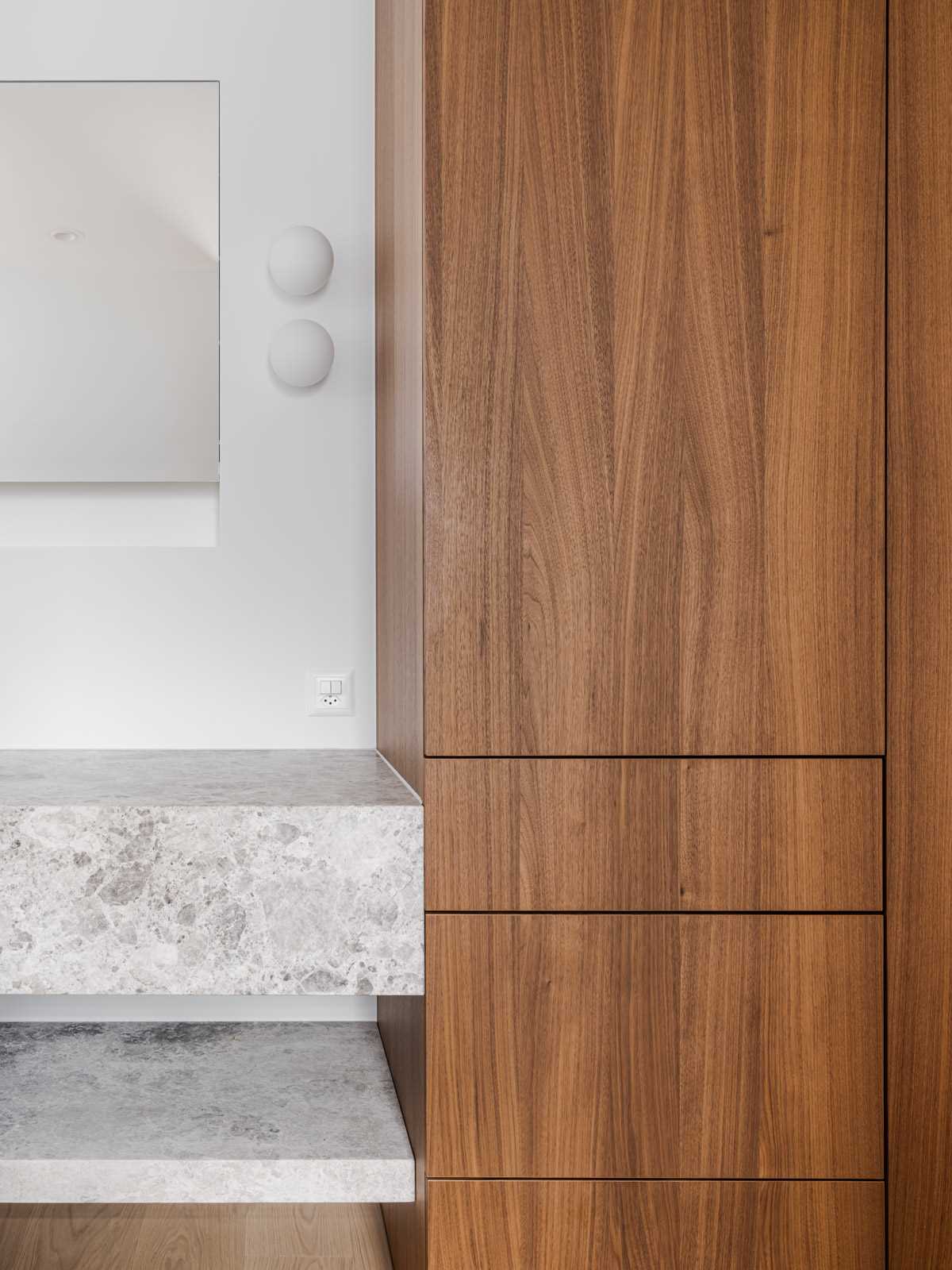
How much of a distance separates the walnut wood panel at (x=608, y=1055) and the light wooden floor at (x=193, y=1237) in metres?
0.67

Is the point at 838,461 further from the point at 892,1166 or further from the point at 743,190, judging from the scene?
the point at 892,1166

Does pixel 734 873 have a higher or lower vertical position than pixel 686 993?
higher

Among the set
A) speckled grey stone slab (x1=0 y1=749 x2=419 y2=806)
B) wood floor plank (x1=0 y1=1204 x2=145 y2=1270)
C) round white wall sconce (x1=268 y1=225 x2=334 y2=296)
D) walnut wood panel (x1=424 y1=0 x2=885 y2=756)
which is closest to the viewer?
walnut wood panel (x1=424 y1=0 x2=885 y2=756)

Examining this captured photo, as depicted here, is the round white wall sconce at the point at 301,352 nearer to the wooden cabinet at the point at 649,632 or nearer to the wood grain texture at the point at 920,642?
the wooden cabinet at the point at 649,632

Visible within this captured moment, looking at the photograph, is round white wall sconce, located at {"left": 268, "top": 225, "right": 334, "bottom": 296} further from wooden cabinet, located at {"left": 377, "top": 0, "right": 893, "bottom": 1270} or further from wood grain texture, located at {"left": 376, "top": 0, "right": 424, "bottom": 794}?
wooden cabinet, located at {"left": 377, "top": 0, "right": 893, "bottom": 1270}

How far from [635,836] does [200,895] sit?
53 cm

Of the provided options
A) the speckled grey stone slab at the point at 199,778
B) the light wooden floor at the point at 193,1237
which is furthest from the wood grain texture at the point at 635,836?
the light wooden floor at the point at 193,1237

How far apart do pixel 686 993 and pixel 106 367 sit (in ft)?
4.87

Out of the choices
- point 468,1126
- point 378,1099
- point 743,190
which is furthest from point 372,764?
point 743,190

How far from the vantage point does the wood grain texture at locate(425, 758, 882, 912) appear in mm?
1085

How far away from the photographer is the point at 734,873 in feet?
Result: 3.60

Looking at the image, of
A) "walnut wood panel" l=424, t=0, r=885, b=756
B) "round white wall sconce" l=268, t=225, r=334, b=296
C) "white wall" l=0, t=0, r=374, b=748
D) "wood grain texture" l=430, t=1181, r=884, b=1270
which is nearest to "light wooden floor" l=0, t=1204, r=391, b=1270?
"wood grain texture" l=430, t=1181, r=884, b=1270

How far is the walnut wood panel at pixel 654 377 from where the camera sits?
1.07 meters

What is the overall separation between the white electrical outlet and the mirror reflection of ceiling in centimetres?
82
